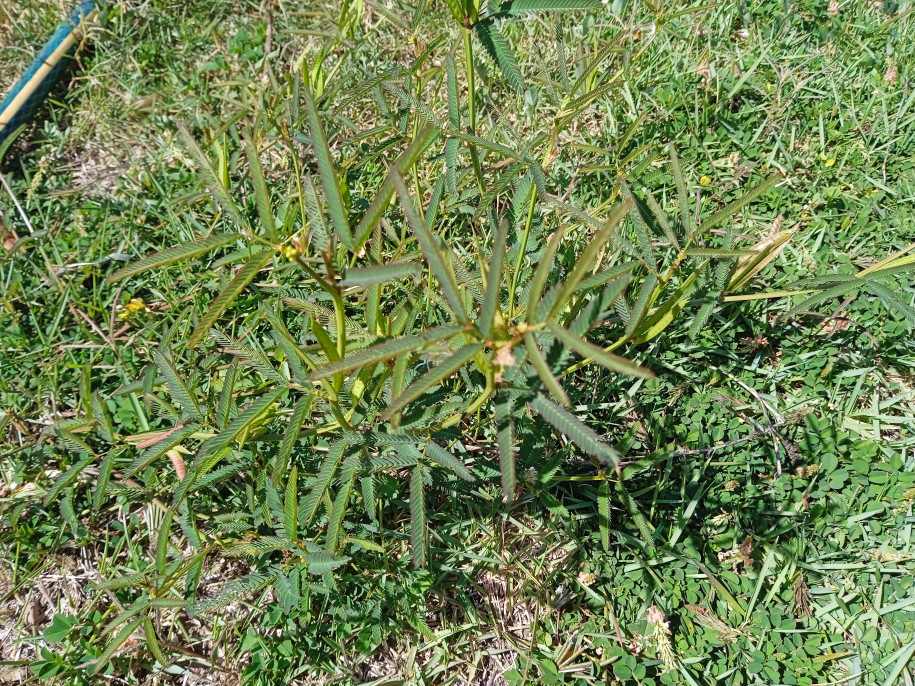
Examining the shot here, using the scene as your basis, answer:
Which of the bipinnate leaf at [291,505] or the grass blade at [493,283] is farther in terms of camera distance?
the bipinnate leaf at [291,505]

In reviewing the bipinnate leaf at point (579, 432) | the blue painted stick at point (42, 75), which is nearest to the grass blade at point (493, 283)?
the bipinnate leaf at point (579, 432)

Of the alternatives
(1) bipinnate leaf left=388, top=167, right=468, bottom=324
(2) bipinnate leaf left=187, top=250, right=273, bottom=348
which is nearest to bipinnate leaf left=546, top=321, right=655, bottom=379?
(1) bipinnate leaf left=388, top=167, right=468, bottom=324

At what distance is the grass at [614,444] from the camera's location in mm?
1743

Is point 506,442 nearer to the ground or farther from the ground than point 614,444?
farther from the ground

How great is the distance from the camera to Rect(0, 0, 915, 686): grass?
68.6 inches

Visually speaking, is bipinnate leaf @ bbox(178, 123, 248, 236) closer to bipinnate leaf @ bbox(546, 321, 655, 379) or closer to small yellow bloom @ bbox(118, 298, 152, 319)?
bipinnate leaf @ bbox(546, 321, 655, 379)

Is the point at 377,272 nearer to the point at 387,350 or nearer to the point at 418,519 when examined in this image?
the point at 387,350

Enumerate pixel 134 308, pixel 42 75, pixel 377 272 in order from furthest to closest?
pixel 42 75 < pixel 134 308 < pixel 377 272

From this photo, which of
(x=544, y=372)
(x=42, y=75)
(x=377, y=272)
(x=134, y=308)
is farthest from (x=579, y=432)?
(x=42, y=75)

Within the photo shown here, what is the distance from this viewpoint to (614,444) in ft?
6.29

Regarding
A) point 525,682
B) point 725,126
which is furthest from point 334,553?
point 725,126

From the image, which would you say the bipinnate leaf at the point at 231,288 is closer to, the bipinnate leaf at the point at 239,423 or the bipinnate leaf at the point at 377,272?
the bipinnate leaf at the point at 377,272

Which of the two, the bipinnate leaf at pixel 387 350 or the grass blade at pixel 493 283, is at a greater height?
the grass blade at pixel 493 283

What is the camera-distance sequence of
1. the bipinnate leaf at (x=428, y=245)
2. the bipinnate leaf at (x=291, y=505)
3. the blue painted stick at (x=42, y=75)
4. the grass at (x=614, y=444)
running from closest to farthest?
the bipinnate leaf at (x=428, y=245)
the bipinnate leaf at (x=291, y=505)
the grass at (x=614, y=444)
the blue painted stick at (x=42, y=75)
